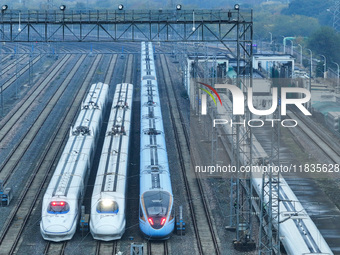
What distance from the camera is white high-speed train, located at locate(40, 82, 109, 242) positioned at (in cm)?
3145

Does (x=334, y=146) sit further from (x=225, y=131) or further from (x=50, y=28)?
(x=50, y=28)

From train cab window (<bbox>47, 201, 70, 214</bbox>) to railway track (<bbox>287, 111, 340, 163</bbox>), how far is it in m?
22.0

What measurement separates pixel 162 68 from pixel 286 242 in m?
61.6

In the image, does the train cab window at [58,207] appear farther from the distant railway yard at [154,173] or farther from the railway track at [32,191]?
the railway track at [32,191]

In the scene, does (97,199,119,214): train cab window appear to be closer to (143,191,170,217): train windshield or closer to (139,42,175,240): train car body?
(139,42,175,240): train car body

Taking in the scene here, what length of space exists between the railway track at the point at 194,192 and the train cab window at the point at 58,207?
660 centimetres

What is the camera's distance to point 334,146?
5012cm

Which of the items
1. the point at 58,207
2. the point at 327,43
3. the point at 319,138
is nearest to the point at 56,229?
the point at 58,207

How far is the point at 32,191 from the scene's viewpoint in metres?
39.3

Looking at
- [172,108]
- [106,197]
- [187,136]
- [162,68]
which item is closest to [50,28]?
[162,68]

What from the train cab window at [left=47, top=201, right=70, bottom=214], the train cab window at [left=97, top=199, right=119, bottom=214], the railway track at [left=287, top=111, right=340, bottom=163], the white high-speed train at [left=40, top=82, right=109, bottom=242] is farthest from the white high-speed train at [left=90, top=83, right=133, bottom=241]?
the railway track at [left=287, top=111, right=340, bottom=163]

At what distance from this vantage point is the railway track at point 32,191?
106ft

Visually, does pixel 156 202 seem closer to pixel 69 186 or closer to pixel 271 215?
pixel 69 186

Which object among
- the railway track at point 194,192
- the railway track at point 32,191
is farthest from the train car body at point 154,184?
the railway track at point 32,191
